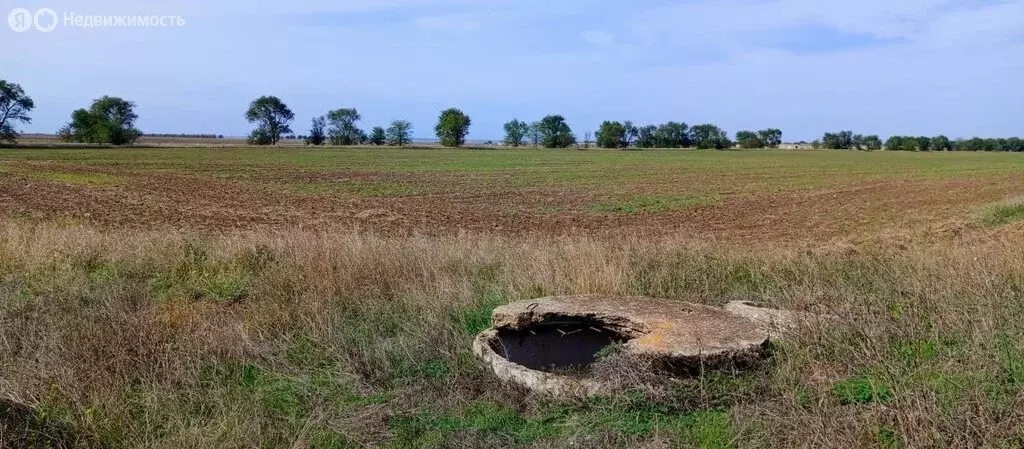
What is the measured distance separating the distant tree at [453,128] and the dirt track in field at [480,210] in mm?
101717

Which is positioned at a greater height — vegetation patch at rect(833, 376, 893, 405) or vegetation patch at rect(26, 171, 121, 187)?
vegetation patch at rect(833, 376, 893, 405)

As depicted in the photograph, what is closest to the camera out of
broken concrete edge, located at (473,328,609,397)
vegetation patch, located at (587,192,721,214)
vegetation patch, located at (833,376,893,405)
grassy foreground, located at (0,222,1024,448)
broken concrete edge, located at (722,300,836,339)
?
grassy foreground, located at (0,222,1024,448)

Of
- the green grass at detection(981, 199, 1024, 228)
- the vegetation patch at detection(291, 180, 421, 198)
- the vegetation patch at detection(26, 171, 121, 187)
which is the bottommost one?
the vegetation patch at detection(291, 180, 421, 198)

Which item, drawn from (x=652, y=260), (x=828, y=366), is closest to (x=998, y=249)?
(x=652, y=260)

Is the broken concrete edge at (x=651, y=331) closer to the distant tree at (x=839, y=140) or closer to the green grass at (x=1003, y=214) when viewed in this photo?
the green grass at (x=1003, y=214)

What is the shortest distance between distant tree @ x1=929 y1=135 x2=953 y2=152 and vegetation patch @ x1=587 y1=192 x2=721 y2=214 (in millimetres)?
143382

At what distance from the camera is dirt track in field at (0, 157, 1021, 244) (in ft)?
59.6

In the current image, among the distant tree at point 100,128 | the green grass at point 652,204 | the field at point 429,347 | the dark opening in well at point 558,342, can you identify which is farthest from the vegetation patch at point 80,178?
the distant tree at point 100,128

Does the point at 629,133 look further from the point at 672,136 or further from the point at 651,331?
the point at 651,331

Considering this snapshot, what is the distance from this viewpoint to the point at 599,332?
5.76m

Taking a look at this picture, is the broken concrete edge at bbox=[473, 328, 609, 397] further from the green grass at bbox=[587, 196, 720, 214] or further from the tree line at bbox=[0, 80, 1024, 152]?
the tree line at bbox=[0, 80, 1024, 152]

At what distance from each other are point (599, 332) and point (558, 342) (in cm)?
36

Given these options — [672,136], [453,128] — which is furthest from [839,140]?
[453,128]

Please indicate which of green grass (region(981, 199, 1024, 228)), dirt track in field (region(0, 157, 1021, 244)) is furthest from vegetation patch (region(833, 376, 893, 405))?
green grass (region(981, 199, 1024, 228))
